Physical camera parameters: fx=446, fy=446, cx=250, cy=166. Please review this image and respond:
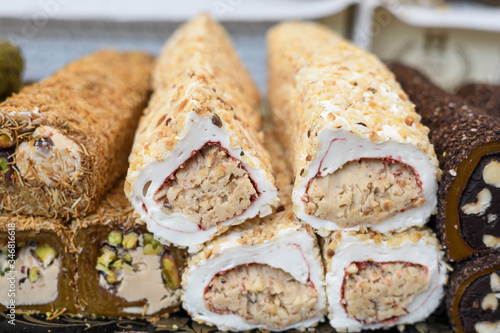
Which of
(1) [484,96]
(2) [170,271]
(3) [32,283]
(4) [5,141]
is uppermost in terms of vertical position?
(1) [484,96]

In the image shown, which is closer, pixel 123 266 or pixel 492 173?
pixel 492 173

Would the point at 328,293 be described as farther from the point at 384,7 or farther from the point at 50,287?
the point at 384,7

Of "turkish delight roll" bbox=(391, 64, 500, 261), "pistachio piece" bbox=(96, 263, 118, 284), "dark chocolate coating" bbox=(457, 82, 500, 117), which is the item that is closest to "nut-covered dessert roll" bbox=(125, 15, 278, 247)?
"pistachio piece" bbox=(96, 263, 118, 284)

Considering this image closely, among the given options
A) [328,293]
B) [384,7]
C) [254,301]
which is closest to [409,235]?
[328,293]

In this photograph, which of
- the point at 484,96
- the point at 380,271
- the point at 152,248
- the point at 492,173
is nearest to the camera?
the point at 492,173

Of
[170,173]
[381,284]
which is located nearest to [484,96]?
[381,284]

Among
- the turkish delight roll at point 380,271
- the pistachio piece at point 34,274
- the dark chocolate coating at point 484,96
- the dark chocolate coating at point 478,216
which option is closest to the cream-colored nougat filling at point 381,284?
the turkish delight roll at point 380,271

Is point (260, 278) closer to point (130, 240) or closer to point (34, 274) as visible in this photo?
point (130, 240)
